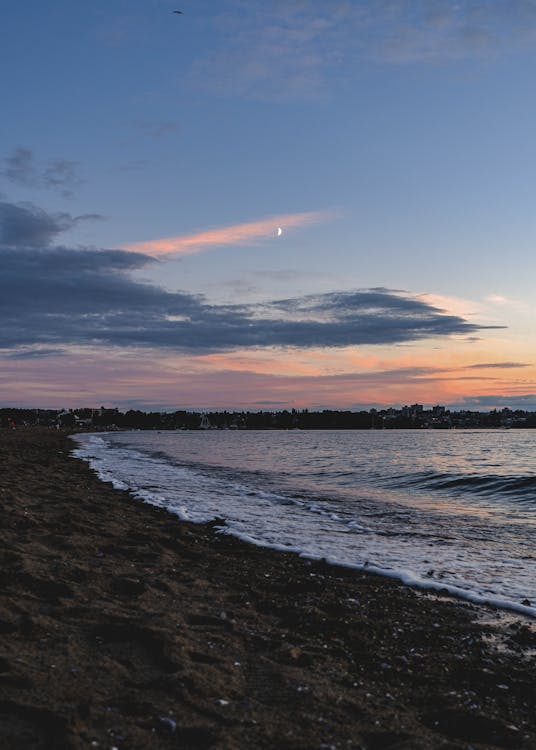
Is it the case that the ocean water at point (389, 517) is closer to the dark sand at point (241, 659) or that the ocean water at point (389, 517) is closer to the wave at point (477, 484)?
the wave at point (477, 484)

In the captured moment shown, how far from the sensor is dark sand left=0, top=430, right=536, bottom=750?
156 inches

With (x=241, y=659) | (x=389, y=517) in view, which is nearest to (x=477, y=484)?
(x=389, y=517)

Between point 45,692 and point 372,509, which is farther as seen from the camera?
point 372,509

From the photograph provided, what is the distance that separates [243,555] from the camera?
10.1 m

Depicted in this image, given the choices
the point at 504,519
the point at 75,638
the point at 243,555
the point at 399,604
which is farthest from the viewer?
the point at 504,519

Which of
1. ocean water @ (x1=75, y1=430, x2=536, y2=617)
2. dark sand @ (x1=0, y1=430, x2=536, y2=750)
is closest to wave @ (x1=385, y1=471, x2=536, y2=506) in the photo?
Answer: ocean water @ (x1=75, y1=430, x2=536, y2=617)

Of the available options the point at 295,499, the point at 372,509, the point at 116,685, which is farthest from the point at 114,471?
the point at 116,685

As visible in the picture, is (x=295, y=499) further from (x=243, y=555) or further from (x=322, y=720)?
(x=322, y=720)

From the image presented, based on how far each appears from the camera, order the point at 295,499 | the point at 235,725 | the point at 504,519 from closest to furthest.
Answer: the point at 235,725
the point at 504,519
the point at 295,499

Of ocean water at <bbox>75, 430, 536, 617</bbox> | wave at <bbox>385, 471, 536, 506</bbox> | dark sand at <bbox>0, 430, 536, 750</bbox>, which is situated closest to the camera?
dark sand at <bbox>0, 430, 536, 750</bbox>

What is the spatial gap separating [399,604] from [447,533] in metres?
6.58

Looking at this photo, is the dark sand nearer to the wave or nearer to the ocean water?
the ocean water

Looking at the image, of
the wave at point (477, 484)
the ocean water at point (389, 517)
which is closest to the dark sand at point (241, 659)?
the ocean water at point (389, 517)

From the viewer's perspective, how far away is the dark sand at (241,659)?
3.95 meters
